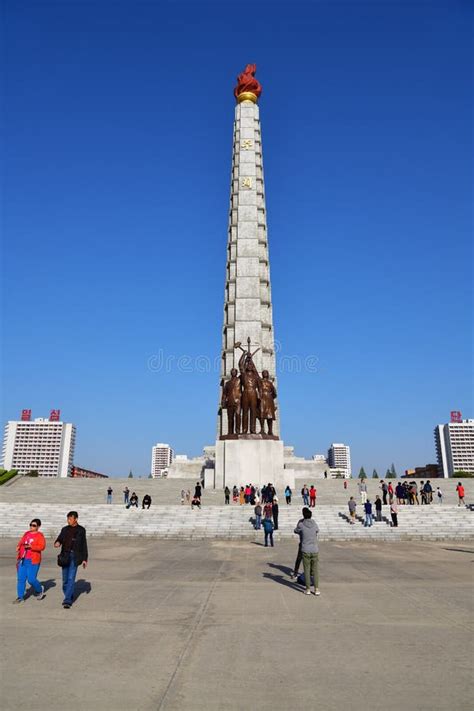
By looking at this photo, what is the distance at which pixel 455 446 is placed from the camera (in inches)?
4820

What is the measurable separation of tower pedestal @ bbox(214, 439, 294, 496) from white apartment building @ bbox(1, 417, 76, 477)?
121981 mm

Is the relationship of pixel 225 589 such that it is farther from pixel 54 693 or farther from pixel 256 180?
pixel 256 180

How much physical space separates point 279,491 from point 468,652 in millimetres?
22796

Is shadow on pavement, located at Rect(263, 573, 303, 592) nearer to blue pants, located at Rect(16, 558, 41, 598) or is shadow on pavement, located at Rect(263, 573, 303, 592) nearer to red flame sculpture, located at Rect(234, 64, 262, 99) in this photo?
blue pants, located at Rect(16, 558, 41, 598)

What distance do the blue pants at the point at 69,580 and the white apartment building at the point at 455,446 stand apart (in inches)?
4970

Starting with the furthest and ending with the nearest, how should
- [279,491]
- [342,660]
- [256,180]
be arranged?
1. [256,180]
2. [279,491]
3. [342,660]

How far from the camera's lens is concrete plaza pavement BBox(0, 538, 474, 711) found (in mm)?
3604

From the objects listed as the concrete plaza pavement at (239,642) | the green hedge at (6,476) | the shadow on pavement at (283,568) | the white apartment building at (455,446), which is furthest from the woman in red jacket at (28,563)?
the white apartment building at (455,446)

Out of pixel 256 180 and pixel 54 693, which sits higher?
pixel 256 180

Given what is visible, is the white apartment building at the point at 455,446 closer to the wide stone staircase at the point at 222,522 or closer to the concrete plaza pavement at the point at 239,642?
the wide stone staircase at the point at 222,522

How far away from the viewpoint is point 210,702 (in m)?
3.48

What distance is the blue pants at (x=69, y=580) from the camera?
6188 mm

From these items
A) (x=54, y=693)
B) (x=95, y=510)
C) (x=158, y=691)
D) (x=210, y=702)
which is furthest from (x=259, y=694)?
(x=95, y=510)

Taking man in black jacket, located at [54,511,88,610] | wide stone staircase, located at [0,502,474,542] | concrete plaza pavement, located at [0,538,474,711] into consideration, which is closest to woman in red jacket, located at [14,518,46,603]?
concrete plaza pavement, located at [0,538,474,711]
